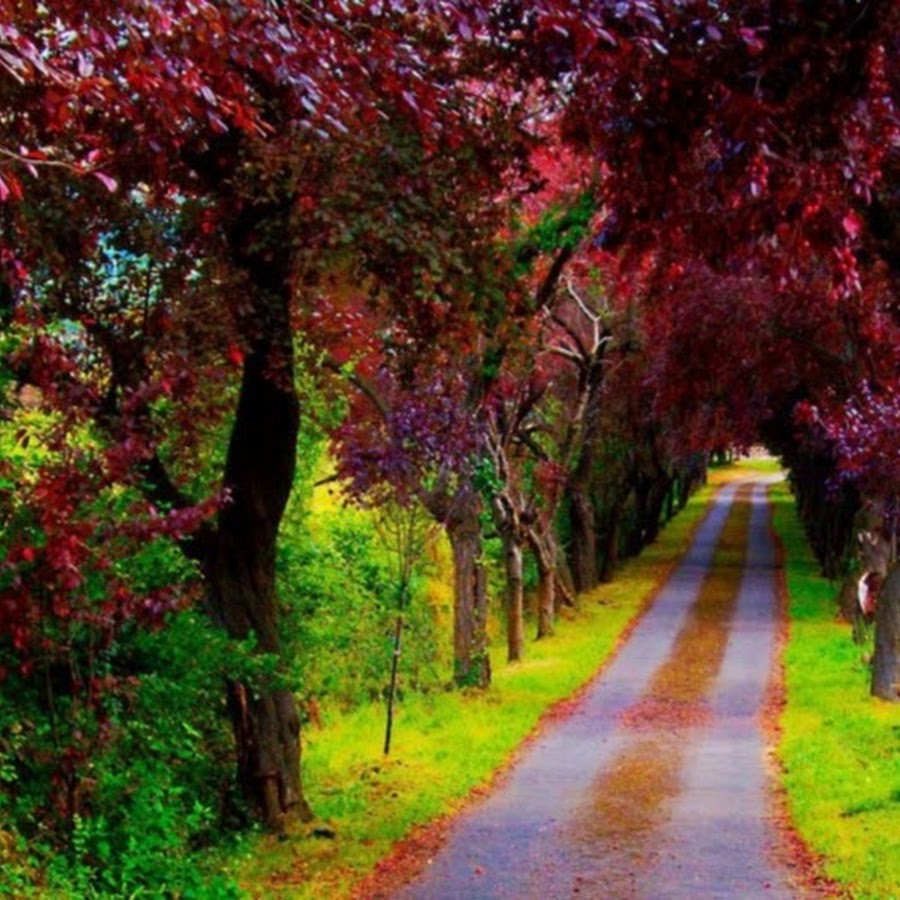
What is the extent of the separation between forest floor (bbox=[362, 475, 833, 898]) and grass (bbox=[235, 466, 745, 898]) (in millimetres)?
334

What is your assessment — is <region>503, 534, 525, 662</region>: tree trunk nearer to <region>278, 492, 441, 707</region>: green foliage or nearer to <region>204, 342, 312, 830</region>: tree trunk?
<region>278, 492, 441, 707</region>: green foliage

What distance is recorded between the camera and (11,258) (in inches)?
241

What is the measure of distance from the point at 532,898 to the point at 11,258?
6526mm

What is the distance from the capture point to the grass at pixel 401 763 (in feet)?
37.7

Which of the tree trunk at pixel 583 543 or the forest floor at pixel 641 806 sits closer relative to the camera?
the forest floor at pixel 641 806

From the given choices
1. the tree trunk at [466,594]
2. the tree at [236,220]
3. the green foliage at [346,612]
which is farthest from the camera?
the tree trunk at [466,594]

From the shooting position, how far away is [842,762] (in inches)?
650

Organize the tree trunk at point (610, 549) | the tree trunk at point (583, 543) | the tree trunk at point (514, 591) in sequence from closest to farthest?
the tree trunk at point (514, 591)
the tree trunk at point (583, 543)
the tree trunk at point (610, 549)

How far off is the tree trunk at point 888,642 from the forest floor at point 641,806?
1.80m

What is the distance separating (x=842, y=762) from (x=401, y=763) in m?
4.95

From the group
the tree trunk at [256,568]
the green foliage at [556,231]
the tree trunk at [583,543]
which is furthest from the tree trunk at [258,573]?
the tree trunk at [583,543]

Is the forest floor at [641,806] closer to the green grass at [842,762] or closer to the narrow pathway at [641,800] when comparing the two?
the narrow pathway at [641,800]

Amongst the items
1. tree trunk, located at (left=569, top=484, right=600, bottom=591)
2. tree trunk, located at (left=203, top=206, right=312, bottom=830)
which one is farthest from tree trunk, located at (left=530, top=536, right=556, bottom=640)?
tree trunk, located at (left=203, top=206, right=312, bottom=830)

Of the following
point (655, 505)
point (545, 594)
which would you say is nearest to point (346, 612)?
point (545, 594)
